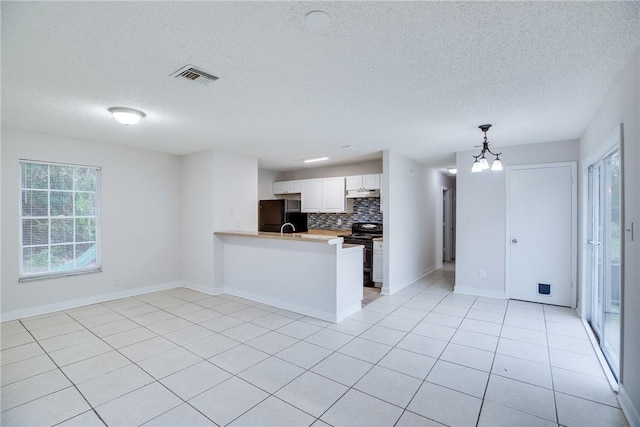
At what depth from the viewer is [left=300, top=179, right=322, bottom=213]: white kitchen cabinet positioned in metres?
6.42

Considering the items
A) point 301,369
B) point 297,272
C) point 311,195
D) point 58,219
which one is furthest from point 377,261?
point 58,219

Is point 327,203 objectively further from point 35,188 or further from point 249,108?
point 35,188

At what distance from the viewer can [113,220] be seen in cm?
457

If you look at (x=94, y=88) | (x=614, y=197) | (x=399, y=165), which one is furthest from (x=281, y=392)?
(x=399, y=165)

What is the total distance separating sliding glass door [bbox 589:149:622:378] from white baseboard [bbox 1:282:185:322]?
18.9 ft

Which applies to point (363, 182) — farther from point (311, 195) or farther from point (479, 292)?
point (479, 292)

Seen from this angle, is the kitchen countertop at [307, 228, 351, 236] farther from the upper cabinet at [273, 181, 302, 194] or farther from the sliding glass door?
the sliding glass door

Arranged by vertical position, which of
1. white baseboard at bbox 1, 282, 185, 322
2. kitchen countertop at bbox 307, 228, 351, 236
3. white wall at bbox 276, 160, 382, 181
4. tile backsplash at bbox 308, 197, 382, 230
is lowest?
white baseboard at bbox 1, 282, 185, 322

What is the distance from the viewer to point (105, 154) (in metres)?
4.48

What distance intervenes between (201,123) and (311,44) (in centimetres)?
211

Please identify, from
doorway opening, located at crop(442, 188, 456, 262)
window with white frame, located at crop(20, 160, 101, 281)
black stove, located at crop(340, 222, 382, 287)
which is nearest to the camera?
window with white frame, located at crop(20, 160, 101, 281)

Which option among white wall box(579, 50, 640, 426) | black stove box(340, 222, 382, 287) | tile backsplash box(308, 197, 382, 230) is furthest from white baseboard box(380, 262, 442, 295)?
white wall box(579, 50, 640, 426)

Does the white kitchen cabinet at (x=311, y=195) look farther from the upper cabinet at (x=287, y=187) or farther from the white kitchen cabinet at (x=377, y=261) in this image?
the white kitchen cabinet at (x=377, y=261)

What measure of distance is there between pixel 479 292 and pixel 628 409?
9.50 feet
